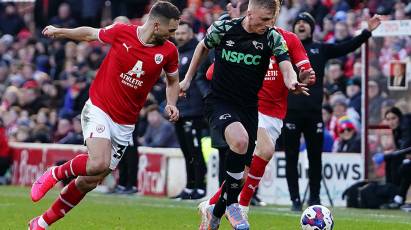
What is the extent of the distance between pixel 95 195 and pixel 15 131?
608 centimetres

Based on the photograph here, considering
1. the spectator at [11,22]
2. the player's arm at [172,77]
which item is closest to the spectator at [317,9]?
the spectator at [11,22]

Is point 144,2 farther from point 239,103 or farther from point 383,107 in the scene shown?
point 239,103

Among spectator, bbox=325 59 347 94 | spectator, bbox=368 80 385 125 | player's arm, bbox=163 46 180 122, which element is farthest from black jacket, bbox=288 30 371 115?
spectator, bbox=325 59 347 94

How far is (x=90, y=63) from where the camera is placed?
86.1 ft

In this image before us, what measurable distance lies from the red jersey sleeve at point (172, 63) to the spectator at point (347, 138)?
6.72 metres

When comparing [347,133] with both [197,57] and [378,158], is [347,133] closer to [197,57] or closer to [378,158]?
[378,158]

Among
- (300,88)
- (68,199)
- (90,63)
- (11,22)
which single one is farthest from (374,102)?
(11,22)

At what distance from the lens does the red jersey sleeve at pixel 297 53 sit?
1186 centimetres

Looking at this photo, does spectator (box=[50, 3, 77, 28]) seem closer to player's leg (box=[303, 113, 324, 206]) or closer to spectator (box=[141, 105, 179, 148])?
spectator (box=[141, 105, 179, 148])

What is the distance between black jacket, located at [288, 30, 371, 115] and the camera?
1508 centimetres

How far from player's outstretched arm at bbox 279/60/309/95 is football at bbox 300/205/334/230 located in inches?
52.9

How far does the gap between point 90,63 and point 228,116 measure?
51.0 ft

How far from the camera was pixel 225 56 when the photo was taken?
36.7 feet

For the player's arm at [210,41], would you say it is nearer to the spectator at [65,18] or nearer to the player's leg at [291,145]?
the player's leg at [291,145]
